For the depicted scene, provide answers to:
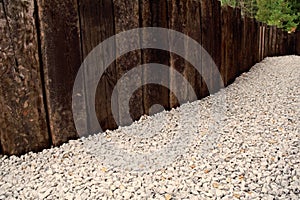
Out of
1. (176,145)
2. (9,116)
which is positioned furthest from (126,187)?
(9,116)

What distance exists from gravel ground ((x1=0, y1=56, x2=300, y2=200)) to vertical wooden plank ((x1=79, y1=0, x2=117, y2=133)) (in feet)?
0.49

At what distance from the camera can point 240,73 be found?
4.20 metres

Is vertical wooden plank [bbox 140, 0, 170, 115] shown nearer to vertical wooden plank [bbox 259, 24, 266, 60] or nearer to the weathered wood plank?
the weathered wood plank

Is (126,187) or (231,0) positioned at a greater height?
(231,0)

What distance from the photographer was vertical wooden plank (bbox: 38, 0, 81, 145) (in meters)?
1.89

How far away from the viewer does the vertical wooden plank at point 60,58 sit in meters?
1.89

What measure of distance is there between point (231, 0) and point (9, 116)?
480 inches

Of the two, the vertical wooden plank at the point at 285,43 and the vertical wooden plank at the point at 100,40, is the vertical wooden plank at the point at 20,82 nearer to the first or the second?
the vertical wooden plank at the point at 100,40

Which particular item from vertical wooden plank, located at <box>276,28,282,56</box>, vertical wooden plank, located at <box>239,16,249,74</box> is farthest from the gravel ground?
vertical wooden plank, located at <box>276,28,282,56</box>

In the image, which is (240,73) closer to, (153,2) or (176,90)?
(176,90)

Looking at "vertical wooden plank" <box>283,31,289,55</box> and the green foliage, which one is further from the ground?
the green foliage

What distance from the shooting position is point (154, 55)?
2.55 metres

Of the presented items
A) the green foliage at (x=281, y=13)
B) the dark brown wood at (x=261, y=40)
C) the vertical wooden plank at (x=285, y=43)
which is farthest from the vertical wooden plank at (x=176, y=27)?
the green foliage at (x=281, y=13)

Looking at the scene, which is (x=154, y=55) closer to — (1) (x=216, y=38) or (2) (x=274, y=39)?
(1) (x=216, y=38)
